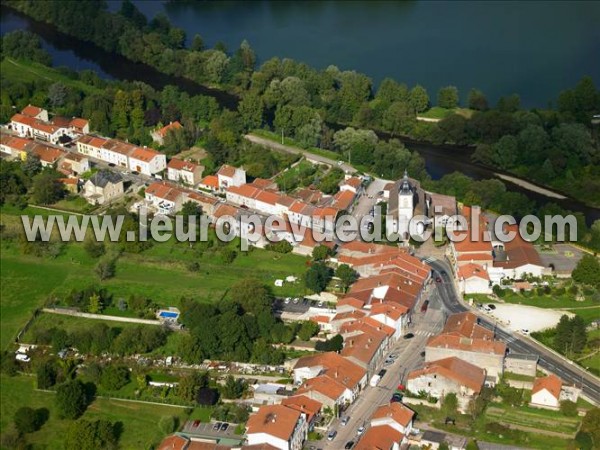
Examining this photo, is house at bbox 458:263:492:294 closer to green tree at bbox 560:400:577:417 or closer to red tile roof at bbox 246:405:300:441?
green tree at bbox 560:400:577:417

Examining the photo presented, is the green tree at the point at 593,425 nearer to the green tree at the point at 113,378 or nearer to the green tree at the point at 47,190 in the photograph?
the green tree at the point at 113,378

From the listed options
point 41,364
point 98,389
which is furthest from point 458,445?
point 41,364

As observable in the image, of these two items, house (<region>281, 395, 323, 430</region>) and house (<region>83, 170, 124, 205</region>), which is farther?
house (<region>83, 170, 124, 205</region>)

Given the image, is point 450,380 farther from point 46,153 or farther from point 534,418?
point 46,153

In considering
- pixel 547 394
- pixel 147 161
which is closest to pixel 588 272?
pixel 547 394

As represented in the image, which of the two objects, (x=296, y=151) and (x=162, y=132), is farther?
(x=162, y=132)

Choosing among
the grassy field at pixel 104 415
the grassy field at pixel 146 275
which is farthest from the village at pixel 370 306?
the grassy field at pixel 146 275

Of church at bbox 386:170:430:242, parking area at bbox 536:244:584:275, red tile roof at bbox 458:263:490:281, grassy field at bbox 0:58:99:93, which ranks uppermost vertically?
grassy field at bbox 0:58:99:93

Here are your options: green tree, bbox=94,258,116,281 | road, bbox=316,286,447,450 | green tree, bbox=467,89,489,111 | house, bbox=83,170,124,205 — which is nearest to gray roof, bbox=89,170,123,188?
house, bbox=83,170,124,205
